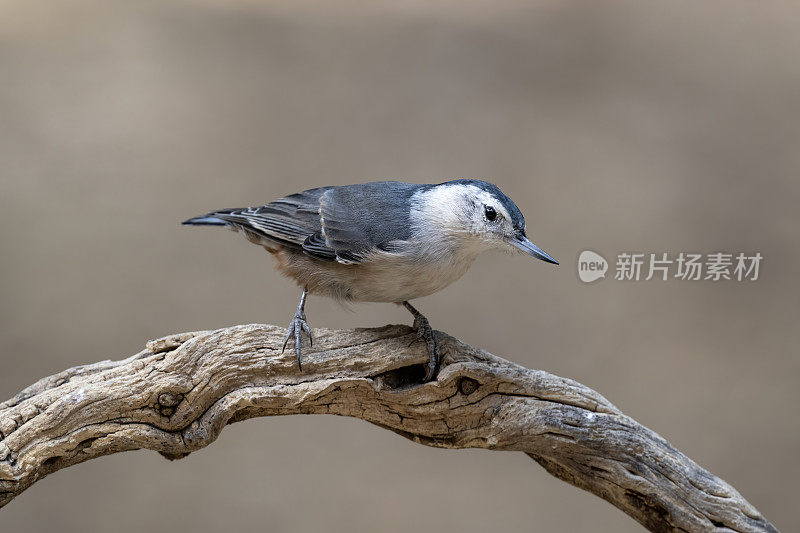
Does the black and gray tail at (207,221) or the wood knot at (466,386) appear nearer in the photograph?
the wood knot at (466,386)

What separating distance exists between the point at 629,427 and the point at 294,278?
128cm

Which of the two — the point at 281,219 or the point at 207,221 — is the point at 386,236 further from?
the point at 207,221

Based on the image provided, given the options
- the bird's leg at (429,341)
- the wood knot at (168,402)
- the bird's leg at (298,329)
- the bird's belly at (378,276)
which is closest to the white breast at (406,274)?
the bird's belly at (378,276)

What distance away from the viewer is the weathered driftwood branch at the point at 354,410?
2.60m

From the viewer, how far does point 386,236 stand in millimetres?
2539

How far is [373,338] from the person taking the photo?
2705 millimetres

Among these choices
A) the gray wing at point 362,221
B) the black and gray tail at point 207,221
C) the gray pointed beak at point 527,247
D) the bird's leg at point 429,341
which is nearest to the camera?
the gray pointed beak at point 527,247

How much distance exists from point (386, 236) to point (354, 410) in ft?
2.04

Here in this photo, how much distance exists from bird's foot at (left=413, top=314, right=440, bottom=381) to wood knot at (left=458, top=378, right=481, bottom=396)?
0.10 metres

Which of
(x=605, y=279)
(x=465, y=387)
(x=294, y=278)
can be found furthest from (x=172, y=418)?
(x=605, y=279)

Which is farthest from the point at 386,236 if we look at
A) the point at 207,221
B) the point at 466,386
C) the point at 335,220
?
the point at 207,221

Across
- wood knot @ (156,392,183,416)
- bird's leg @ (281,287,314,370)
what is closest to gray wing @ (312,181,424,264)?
bird's leg @ (281,287,314,370)

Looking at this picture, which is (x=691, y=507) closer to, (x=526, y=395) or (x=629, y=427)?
(x=629, y=427)

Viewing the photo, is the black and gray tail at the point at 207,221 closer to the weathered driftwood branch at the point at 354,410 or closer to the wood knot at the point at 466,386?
the weathered driftwood branch at the point at 354,410
